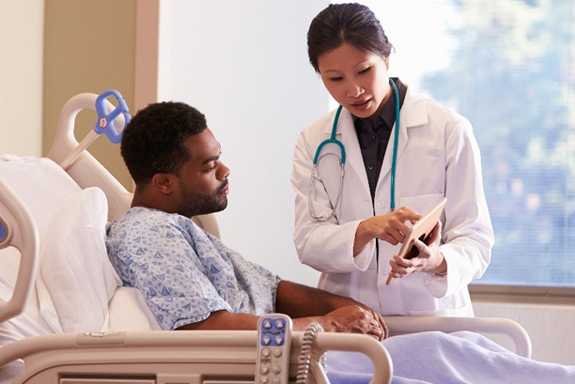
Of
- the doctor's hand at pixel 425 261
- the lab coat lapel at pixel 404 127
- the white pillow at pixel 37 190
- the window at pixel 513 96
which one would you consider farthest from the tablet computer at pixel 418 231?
the window at pixel 513 96

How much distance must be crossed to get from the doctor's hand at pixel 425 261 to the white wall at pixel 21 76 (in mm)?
1628

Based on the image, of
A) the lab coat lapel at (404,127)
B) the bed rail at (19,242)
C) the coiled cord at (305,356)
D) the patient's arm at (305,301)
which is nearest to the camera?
the coiled cord at (305,356)

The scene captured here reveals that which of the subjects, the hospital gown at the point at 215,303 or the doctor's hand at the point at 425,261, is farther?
the doctor's hand at the point at 425,261

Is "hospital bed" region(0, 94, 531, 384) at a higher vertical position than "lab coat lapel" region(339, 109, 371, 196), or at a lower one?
lower

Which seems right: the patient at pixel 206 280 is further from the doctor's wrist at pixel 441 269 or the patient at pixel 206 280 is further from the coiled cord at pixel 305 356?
the coiled cord at pixel 305 356

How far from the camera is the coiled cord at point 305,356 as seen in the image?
1.68 meters

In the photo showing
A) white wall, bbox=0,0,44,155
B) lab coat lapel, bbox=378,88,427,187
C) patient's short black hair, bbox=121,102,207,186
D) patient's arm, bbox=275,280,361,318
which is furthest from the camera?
white wall, bbox=0,0,44,155

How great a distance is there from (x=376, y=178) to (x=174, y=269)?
29.3 inches

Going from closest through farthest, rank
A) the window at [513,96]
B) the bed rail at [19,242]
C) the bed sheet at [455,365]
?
the bed rail at [19,242] < the bed sheet at [455,365] < the window at [513,96]

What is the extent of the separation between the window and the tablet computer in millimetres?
1575

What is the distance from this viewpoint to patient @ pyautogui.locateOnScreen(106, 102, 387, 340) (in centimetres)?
223

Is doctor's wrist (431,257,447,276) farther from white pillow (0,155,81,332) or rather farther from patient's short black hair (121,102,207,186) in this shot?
white pillow (0,155,81,332)

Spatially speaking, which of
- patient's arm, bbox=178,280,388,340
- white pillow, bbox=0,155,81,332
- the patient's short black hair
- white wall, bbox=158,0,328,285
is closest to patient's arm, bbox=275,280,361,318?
patient's arm, bbox=178,280,388,340

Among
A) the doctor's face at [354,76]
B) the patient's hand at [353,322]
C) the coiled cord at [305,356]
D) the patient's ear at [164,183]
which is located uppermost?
the doctor's face at [354,76]
